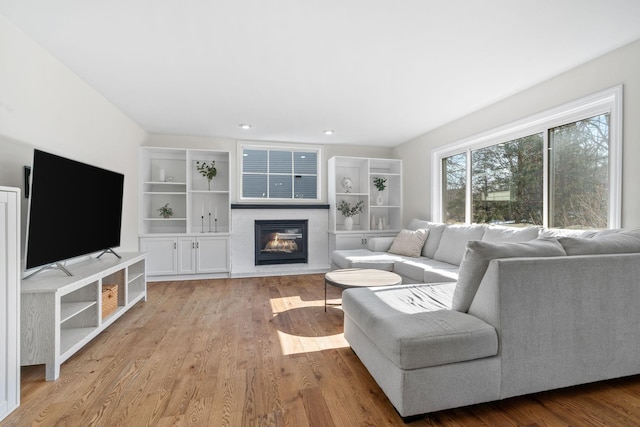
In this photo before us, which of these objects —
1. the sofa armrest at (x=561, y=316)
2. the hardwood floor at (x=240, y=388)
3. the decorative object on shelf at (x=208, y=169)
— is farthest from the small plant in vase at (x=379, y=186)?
the sofa armrest at (x=561, y=316)

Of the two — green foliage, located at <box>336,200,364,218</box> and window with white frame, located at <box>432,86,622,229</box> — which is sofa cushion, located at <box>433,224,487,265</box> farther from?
green foliage, located at <box>336,200,364,218</box>

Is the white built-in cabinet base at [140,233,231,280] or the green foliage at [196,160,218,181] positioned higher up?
the green foliage at [196,160,218,181]

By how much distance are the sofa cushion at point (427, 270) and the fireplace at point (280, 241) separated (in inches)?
78.2

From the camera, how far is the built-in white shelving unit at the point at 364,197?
5.21 m

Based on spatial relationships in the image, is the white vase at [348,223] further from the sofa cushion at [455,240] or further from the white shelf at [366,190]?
the sofa cushion at [455,240]

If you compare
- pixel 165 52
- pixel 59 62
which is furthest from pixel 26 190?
pixel 165 52

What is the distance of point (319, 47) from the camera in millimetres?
2344

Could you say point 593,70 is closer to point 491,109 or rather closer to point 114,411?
point 491,109

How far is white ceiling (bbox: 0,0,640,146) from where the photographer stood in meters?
1.91

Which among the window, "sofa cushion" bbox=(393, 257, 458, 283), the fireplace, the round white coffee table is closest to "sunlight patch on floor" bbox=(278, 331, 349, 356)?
the round white coffee table

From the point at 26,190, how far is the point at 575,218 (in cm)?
456

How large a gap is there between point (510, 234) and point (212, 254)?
3970 mm

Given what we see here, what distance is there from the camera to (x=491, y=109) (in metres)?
3.62

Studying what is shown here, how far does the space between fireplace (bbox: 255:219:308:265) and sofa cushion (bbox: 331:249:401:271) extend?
1018 millimetres
